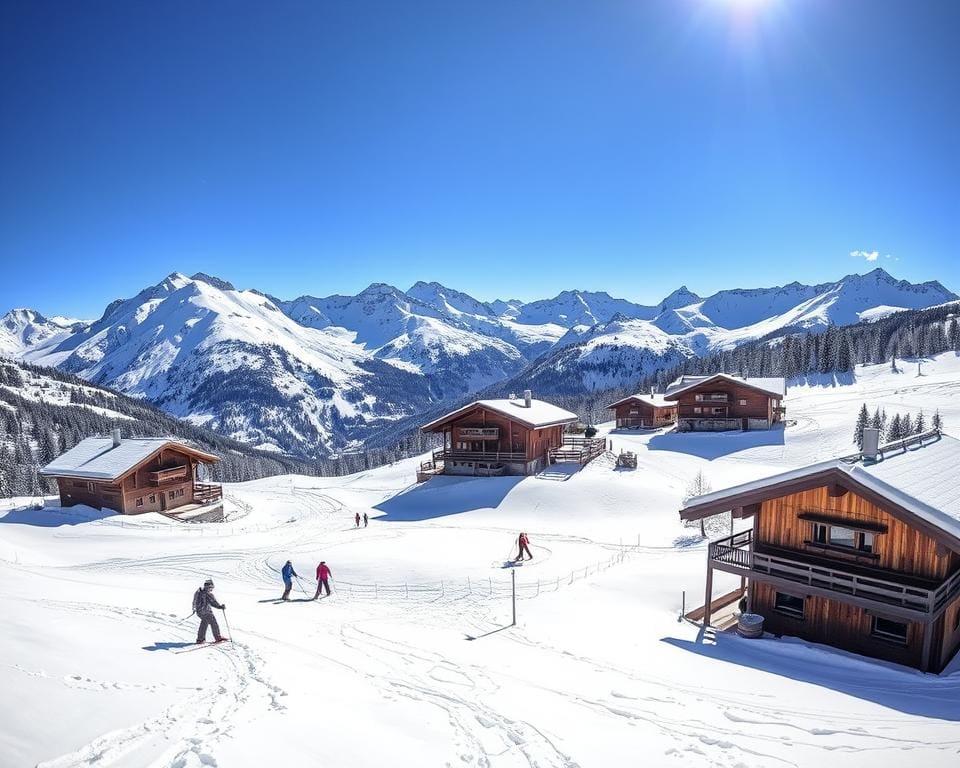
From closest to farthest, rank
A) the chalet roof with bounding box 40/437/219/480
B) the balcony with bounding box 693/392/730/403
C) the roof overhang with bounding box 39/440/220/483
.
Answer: the roof overhang with bounding box 39/440/220/483
the chalet roof with bounding box 40/437/219/480
the balcony with bounding box 693/392/730/403

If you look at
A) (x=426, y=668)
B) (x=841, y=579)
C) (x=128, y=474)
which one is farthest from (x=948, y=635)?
(x=128, y=474)

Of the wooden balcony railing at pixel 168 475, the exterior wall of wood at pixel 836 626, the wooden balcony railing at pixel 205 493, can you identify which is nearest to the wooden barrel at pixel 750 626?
the exterior wall of wood at pixel 836 626

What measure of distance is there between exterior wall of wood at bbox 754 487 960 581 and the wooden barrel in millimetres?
2461

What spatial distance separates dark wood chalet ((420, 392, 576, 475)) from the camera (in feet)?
141

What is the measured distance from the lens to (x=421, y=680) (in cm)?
1199

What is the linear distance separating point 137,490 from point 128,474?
172 cm

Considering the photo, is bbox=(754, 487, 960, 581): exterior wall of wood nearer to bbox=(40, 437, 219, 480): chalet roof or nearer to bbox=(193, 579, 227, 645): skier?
bbox=(193, 579, 227, 645): skier

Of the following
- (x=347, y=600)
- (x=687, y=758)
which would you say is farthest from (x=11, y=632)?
(x=687, y=758)

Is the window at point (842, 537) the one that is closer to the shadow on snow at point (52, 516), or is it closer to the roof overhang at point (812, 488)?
the roof overhang at point (812, 488)

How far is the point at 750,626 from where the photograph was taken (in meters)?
16.8

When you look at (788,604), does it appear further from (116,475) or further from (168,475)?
(168,475)

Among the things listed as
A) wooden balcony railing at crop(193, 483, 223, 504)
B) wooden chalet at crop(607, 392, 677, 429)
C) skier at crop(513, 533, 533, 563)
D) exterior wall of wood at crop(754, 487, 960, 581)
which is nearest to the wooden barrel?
exterior wall of wood at crop(754, 487, 960, 581)

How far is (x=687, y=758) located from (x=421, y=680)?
568 centimetres

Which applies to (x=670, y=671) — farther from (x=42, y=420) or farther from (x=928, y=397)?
(x=42, y=420)
